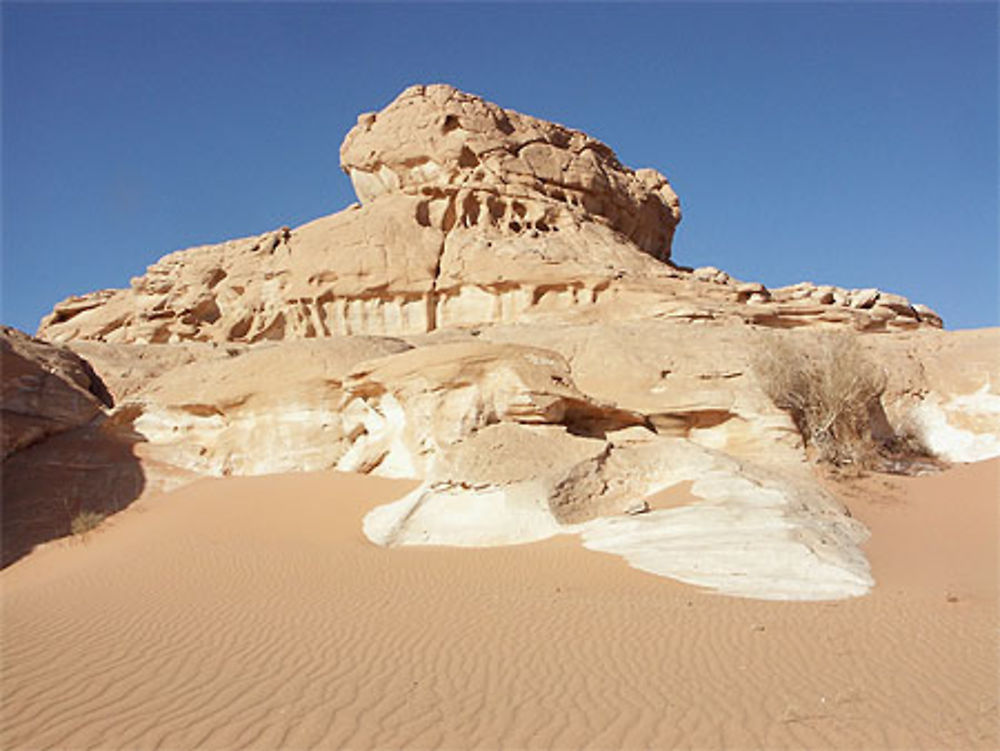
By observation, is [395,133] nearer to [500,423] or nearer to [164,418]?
[164,418]

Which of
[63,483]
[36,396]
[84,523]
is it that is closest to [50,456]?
[63,483]

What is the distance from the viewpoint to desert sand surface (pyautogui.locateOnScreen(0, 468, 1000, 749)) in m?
4.92

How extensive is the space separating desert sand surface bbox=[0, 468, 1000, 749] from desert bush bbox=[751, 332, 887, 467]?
335 cm

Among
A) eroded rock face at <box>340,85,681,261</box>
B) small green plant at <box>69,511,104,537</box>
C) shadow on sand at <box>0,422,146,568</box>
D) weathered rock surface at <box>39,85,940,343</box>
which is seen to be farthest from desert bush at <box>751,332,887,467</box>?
shadow on sand at <box>0,422,146,568</box>

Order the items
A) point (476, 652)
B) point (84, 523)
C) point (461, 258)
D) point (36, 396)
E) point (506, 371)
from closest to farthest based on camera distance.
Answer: point (476, 652), point (84, 523), point (506, 371), point (36, 396), point (461, 258)

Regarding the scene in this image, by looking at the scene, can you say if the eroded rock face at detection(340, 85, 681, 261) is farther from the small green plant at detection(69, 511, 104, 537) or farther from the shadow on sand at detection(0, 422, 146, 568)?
the small green plant at detection(69, 511, 104, 537)

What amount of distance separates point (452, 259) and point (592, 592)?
17382 mm

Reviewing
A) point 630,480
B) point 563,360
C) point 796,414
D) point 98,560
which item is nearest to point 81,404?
point 98,560

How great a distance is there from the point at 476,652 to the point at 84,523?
1011 cm

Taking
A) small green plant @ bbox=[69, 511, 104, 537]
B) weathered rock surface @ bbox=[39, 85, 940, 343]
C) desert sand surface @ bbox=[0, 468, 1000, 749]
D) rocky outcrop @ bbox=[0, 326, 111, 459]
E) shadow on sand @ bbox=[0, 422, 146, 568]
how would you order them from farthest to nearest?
1. weathered rock surface @ bbox=[39, 85, 940, 343]
2. rocky outcrop @ bbox=[0, 326, 111, 459]
3. shadow on sand @ bbox=[0, 422, 146, 568]
4. small green plant @ bbox=[69, 511, 104, 537]
5. desert sand surface @ bbox=[0, 468, 1000, 749]

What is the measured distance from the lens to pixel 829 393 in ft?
48.3

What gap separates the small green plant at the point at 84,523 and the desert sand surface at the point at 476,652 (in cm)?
133

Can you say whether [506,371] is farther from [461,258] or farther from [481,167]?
[481,167]

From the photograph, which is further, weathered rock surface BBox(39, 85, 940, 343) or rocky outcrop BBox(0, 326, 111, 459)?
weathered rock surface BBox(39, 85, 940, 343)
